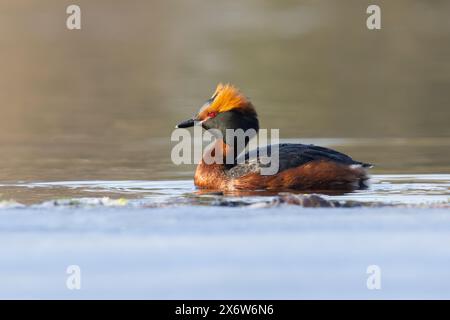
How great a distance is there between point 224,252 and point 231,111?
5106 mm

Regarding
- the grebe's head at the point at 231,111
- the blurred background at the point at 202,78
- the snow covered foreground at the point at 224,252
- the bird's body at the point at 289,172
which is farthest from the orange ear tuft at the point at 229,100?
the snow covered foreground at the point at 224,252

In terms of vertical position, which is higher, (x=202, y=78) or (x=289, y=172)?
(x=202, y=78)

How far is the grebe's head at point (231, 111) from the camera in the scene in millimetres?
13008

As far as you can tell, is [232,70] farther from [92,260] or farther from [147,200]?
[92,260]

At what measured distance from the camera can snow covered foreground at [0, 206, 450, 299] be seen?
7.25 meters

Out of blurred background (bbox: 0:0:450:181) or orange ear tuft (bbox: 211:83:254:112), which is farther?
blurred background (bbox: 0:0:450:181)

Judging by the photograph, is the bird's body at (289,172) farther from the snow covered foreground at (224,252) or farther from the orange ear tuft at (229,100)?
the snow covered foreground at (224,252)

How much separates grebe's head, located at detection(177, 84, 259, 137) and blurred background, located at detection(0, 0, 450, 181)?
993mm

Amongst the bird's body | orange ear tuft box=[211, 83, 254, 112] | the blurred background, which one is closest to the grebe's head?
orange ear tuft box=[211, 83, 254, 112]

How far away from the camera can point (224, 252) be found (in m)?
8.12

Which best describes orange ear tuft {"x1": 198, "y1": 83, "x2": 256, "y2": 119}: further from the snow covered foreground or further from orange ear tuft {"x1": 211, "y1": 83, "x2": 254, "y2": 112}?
the snow covered foreground

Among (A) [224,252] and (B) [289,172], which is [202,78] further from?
(A) [224,252]

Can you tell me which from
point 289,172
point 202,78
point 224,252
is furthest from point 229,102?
point 202,78

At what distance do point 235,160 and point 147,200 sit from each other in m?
2.45
